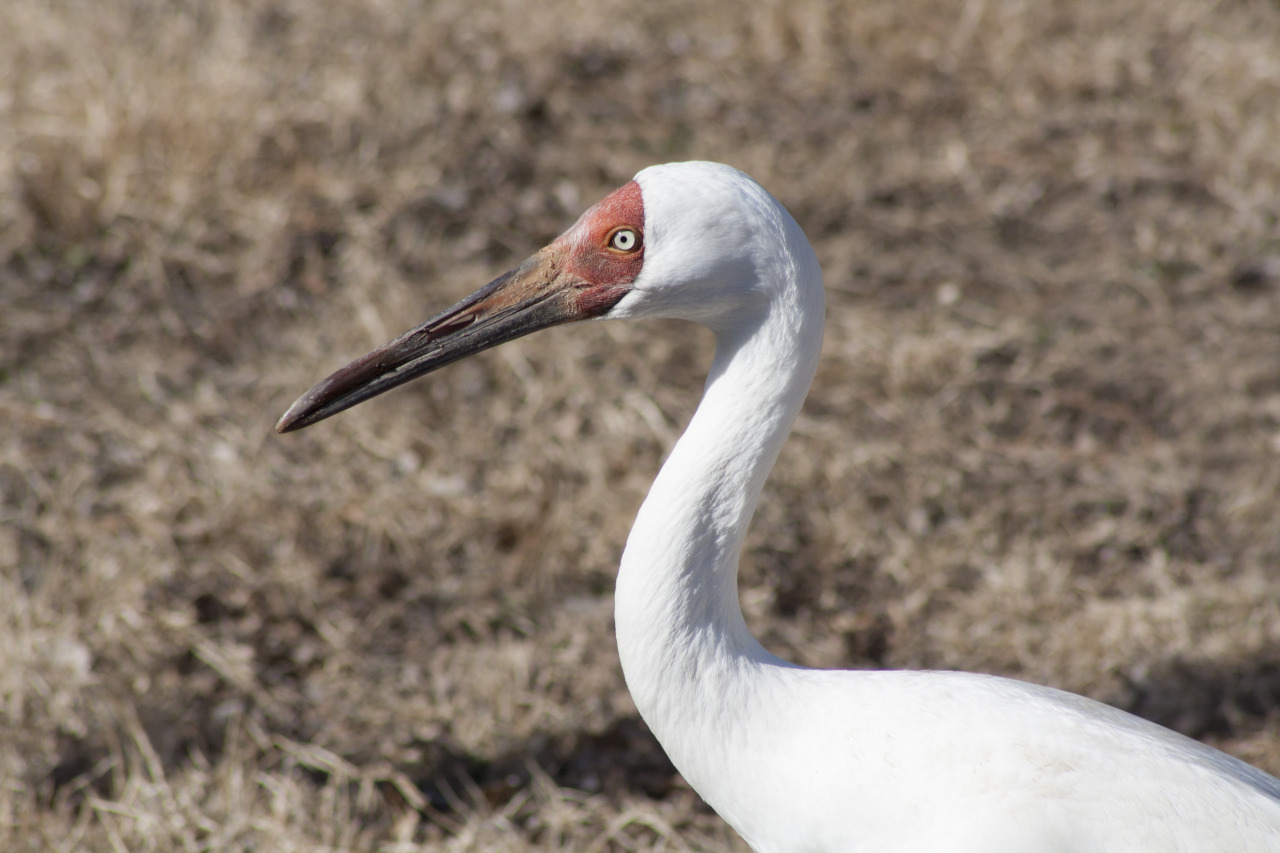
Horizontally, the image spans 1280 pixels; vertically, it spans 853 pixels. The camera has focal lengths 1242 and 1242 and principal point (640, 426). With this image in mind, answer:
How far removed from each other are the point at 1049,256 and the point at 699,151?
63.8 inches

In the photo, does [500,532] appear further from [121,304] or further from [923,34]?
[923,34]

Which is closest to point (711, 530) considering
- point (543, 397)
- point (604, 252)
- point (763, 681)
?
point (763, 681)

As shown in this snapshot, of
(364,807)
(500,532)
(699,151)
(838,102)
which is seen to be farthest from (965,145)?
(364,807)

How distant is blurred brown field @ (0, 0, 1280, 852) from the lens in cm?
342

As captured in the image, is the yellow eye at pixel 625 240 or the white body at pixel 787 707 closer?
the white body at pixel 787 707

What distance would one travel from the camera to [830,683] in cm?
231

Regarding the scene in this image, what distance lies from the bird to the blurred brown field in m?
1.03

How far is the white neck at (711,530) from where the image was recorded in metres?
2.22

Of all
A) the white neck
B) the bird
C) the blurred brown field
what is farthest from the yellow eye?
the blurred brown field

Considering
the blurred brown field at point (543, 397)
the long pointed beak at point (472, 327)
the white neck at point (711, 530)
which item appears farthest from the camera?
the blurred brown field at point (543, 397)

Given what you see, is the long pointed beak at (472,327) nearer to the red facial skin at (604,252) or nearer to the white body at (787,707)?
the red facial skin at (604,252)

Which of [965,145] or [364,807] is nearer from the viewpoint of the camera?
[364,807]

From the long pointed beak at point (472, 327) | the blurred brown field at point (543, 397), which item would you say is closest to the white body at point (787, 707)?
the long pointed beak at point (472, 327)

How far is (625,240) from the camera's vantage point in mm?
2271
